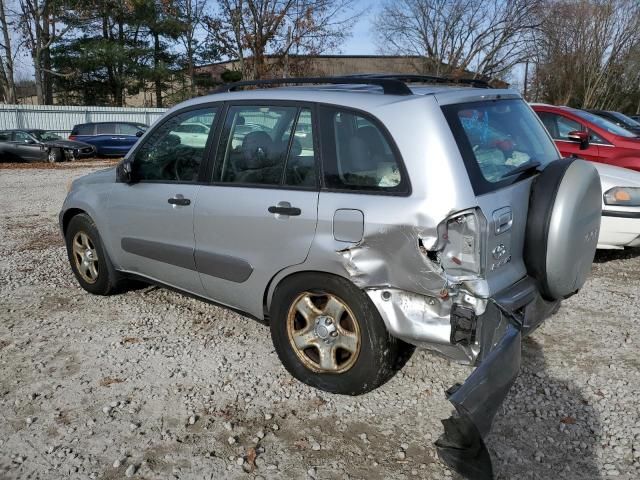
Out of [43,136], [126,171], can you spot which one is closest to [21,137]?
[43,136]

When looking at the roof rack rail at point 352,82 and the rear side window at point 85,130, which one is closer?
the roof rack rail at point 352,82

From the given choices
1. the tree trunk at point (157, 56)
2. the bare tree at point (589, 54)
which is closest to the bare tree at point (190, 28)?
the tree trunk at point (157, 56)

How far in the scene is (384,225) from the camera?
2873 millimetres

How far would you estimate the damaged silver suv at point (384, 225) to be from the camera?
276 centimetres

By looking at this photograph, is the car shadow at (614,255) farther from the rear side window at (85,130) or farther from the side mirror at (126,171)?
the rear side window at (85,130)

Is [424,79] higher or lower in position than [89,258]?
higher

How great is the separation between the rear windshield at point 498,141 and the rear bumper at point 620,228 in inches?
83.1

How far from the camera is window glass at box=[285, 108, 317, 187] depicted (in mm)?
3236

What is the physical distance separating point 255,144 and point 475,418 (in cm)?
213

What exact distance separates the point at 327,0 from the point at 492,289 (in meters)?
28.3

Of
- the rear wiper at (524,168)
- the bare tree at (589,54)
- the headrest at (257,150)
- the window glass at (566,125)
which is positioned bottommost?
the rear wiper at (524,168)

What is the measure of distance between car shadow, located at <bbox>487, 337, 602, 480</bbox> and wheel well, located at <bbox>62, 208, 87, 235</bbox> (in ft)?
12.7

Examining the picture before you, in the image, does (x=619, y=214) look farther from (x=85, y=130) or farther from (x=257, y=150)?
(x=85, y=130)

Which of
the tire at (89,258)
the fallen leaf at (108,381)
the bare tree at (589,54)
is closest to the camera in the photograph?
the fallen leaf at (108,381)
